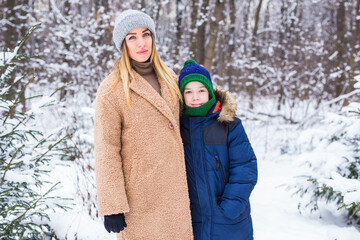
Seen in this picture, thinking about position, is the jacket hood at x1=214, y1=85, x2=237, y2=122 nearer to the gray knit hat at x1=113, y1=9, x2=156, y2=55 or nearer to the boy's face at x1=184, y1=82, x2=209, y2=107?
the boy's face at x1=184, y1=82, x2=209, y2=107

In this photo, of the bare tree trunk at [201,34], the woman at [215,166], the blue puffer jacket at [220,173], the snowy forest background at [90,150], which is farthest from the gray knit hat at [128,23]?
the bare tree trunk at [201,34]

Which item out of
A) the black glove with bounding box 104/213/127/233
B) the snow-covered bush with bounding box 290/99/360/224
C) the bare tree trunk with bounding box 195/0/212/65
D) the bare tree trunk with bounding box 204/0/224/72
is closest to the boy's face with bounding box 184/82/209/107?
the black glove with bounding box 104/213/127/233

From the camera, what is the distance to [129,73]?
1736 mm

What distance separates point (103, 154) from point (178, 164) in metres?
0.44

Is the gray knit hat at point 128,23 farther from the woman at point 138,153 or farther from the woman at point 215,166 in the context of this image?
the woman at point 215,166

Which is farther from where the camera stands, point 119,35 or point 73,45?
point 73,45

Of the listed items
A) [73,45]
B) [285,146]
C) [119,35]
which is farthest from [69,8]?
[119,35]

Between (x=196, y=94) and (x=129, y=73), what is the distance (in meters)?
0.43

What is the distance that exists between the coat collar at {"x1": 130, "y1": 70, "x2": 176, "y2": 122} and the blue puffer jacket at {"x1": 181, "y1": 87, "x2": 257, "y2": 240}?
17cm

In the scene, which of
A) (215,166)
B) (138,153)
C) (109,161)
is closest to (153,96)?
(138,153)

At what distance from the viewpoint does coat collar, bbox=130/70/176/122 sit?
5.48ft

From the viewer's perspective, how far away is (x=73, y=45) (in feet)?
26.6

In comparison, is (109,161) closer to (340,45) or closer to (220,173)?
(220,173)

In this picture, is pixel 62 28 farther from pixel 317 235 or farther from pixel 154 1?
pixel 317 235
